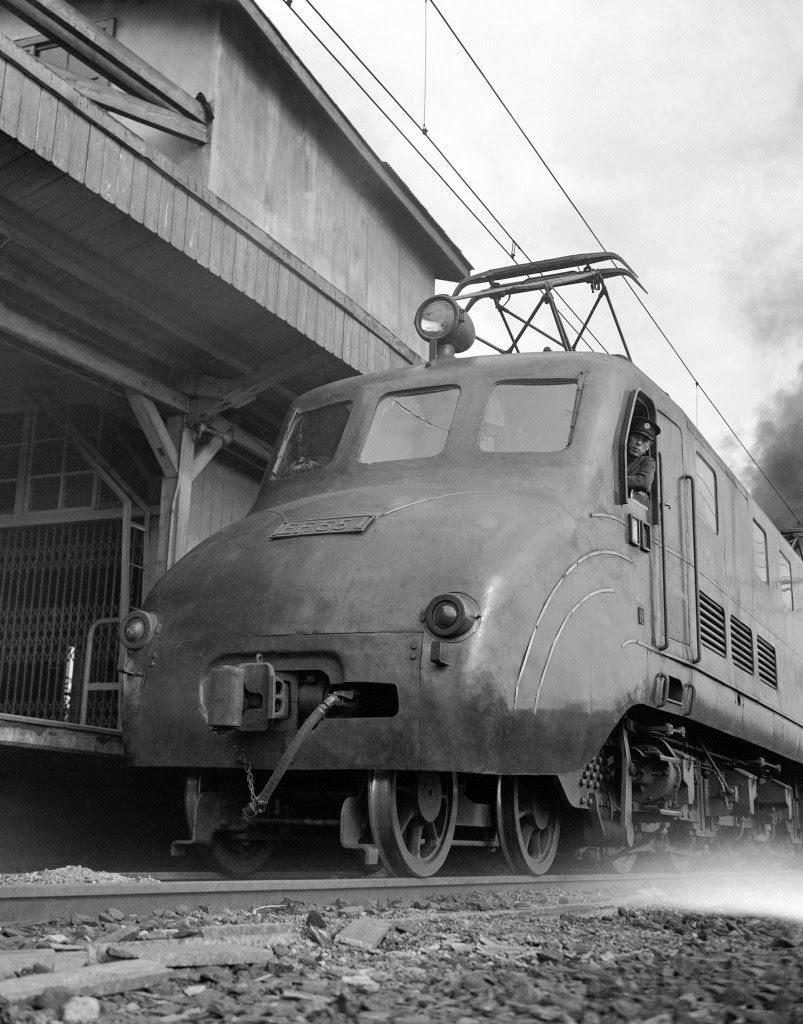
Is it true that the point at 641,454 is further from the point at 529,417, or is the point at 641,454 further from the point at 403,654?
the point at 403,654

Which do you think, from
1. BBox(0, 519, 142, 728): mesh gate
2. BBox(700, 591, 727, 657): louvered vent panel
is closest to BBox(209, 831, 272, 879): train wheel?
BBox(700, 591, 727, 657): louvered vent panel

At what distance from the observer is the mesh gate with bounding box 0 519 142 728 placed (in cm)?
1064

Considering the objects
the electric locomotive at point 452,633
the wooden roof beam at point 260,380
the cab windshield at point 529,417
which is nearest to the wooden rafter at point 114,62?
the wooden roof beam at point 260,380

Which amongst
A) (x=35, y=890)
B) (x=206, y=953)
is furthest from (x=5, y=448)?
(x=206, y=953)

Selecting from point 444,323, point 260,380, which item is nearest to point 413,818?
point 444,323

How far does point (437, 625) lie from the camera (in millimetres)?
5457

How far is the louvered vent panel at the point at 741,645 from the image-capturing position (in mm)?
8875

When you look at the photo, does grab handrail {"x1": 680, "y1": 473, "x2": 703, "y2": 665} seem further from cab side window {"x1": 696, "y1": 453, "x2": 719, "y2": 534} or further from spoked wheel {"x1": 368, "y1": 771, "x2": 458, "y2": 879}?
spoked wheel {"x1": 368, "y1": 771, "x2": 458, "y2": 879}

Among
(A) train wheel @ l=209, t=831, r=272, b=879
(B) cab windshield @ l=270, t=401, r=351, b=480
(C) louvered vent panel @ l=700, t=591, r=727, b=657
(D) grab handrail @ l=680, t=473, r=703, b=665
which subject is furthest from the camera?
(C) louvered vent panel @ l=700, t=591, r=727, b=657

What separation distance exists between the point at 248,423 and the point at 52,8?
12.6ft

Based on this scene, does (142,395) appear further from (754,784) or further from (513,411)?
(754,784)

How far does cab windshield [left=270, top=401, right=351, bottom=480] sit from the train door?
2.08m

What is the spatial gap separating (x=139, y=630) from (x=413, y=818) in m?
1.76

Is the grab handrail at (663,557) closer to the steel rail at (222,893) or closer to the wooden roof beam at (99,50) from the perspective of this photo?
the steel rail at (222,893)
